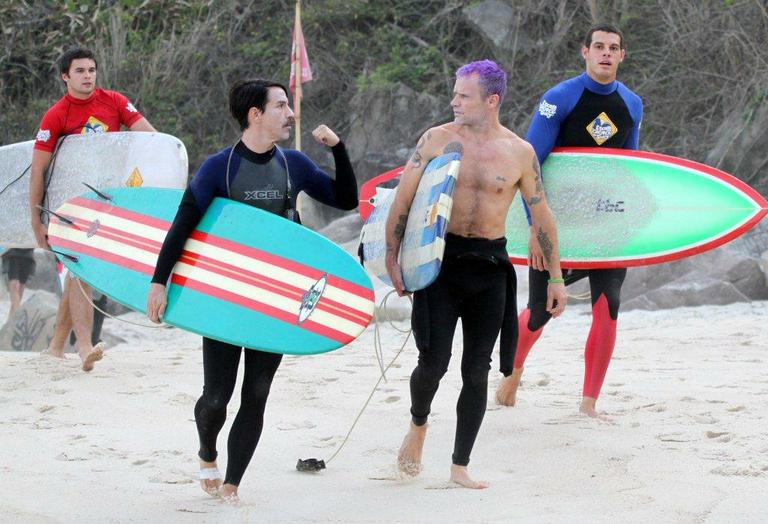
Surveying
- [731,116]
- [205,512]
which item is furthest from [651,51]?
[205,512]

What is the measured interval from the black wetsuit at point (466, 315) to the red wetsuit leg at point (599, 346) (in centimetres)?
130

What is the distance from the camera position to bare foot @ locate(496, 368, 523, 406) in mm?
6137

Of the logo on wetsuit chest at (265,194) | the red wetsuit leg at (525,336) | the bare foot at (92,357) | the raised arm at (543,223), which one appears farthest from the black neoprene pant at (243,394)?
the bare foot at (92,357)

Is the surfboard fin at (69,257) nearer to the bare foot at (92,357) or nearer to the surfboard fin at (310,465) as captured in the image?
the surfboard fin at (310,465)

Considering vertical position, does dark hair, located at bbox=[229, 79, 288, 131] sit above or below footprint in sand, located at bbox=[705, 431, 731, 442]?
above

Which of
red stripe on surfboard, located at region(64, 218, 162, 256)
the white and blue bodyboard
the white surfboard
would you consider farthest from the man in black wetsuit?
the white surfboard

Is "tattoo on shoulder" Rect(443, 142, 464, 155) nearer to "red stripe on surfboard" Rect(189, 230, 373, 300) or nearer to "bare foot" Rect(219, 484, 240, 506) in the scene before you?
"red stripe on surfboard" Rect(189, 230, 373, 300)

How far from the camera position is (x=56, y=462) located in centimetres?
518

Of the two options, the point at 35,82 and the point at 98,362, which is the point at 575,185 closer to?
the point at 98,362

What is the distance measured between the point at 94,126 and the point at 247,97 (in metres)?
2.86

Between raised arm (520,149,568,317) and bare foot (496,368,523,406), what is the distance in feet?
3.91

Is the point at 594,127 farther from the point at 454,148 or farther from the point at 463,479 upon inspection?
the point at 463,479

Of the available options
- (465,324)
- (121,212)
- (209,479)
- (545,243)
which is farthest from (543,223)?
(121,212)

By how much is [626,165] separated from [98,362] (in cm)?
335
